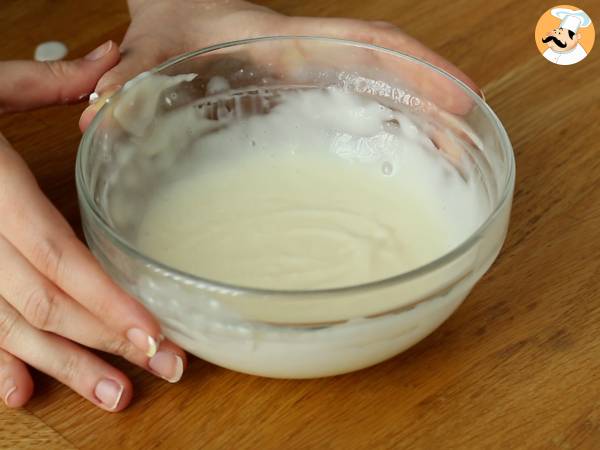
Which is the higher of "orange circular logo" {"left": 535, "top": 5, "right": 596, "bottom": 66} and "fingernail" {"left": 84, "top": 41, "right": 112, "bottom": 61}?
"fingernail" {"left": 84, "top": 41, "right": 112, "bottom": 61}

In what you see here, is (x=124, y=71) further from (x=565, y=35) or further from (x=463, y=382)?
(x=565, y=35)

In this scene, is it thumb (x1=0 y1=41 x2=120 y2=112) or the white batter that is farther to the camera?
thumb (x1=0 y1=41 x2=120 y2=112)

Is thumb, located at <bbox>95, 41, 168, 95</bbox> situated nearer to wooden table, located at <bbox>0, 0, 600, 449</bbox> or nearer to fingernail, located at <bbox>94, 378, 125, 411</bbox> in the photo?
wooden table, located at <bbox>0, 0, 600, 449</bbox>

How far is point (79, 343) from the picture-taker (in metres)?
0.90

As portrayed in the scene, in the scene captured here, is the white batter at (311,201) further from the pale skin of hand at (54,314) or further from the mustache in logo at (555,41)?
the mustache in logo at (555,41)

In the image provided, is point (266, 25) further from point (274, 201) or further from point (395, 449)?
point (395, 449)

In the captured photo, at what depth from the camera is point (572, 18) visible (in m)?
1.38

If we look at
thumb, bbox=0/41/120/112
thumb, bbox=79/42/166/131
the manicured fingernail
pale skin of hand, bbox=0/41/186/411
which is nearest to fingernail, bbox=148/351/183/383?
pale skin of hand, bbox=0/41/186/411

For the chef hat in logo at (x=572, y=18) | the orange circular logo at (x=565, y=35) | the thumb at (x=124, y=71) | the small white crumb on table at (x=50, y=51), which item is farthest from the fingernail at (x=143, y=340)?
the chef hat in logo at (x=572, y=18)

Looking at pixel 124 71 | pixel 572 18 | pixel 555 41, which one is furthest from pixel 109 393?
pixel 572 18

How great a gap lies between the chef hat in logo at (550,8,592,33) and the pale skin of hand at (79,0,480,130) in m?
0.36

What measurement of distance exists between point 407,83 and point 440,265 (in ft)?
1.07

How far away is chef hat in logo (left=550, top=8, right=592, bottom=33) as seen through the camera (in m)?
1.35

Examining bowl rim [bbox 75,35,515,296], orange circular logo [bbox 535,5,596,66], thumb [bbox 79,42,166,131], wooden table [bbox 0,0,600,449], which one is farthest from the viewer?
orange circular logo [bbox 535,5,596,66]
